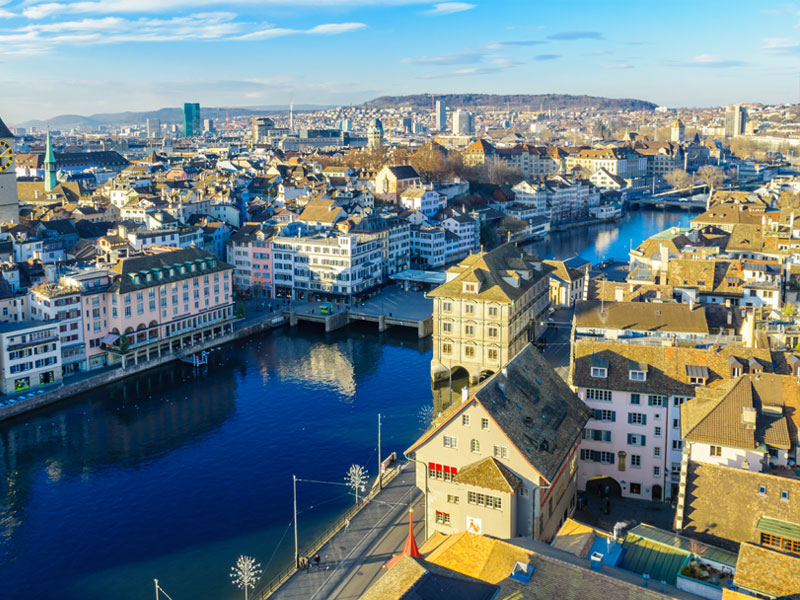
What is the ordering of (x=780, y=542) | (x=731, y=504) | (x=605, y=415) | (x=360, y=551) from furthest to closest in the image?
(x=605, y=415)
(x=360, y=551)
(x=731, y=504)
(x=780, y=542)

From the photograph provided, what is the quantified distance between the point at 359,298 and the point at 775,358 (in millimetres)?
54861

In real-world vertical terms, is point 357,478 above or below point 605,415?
below

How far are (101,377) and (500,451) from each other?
41575mm

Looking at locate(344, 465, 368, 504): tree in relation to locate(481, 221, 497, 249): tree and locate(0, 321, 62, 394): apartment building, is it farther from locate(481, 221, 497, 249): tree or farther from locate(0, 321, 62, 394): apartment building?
locate(481, 221, 497, 249): tree

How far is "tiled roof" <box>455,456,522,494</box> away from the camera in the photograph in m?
31.1

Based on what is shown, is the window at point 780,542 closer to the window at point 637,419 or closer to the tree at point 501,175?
the window at point 637,419

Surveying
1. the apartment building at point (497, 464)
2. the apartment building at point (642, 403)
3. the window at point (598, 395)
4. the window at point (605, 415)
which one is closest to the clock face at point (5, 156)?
the apartment building at point (642, 403)

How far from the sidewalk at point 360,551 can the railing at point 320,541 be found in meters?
0.28

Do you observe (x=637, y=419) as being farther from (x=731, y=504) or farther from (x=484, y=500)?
(x=731, y=504)

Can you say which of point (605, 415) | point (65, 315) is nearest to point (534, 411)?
point (605, 415)

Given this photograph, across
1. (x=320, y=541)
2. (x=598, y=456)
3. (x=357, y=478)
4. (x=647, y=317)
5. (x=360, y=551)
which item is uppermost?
(x=647, y=317)

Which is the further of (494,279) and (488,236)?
(488,236)

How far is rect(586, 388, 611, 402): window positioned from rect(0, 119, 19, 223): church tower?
89.1m

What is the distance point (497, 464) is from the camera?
31609mm
